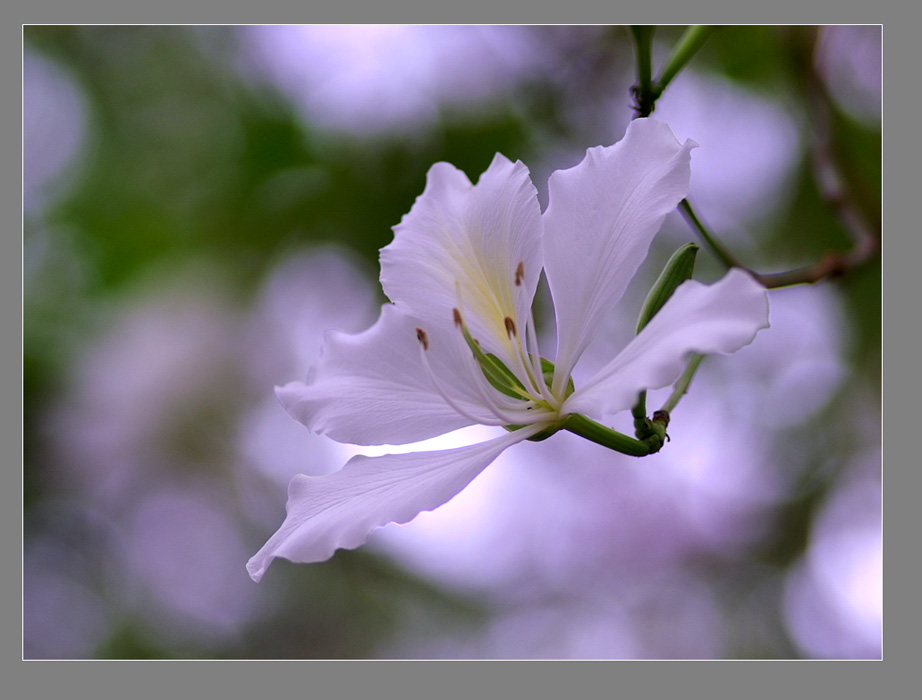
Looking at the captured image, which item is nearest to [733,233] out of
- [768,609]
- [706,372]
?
[706,372]

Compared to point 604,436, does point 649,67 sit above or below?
above

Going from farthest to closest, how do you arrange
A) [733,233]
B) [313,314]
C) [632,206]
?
[313,314], [733,233], [632,206]

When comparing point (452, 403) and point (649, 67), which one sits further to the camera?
point (649, 67)

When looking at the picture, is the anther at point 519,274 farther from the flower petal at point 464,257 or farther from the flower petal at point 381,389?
the flower petal at point 381,389

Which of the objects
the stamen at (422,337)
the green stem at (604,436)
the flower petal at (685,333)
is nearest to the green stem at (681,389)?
the green stem at (604,436)

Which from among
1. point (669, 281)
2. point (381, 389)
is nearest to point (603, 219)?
point (669, 281)

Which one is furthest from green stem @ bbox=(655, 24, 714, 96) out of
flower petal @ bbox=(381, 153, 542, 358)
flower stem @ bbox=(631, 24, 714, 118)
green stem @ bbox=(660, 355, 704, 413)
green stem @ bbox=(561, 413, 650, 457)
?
green stem @ bbox=(561, 413, 650, 457)

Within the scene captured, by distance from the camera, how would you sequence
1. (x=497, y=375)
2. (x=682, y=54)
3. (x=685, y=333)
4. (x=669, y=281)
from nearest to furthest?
(x=685, y=333)
(x=669, y=281)
(x=497, y=375)
(x=682, y=54)

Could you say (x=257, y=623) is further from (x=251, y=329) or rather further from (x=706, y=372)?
(x=706, y=372)

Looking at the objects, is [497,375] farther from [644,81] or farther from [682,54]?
[682,54]
